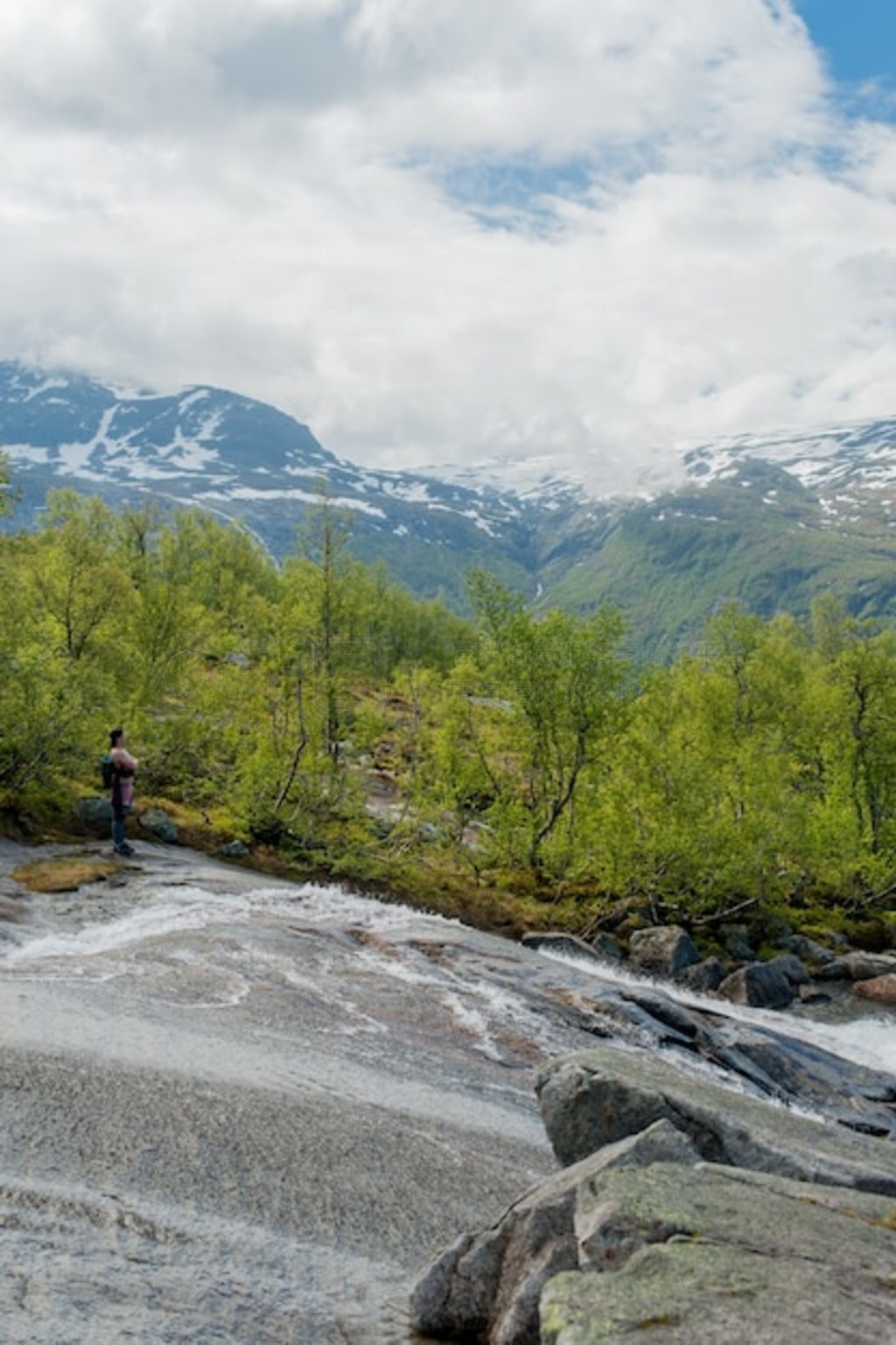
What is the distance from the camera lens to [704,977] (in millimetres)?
38531

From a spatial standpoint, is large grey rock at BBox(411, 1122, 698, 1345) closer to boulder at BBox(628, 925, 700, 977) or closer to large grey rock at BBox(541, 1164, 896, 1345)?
large grey rock at BBox(541, 1164, 896, 1345)

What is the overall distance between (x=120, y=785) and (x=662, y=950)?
2220 centimetres

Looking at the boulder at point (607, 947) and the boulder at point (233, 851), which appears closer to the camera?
the boulder at point (607, 947)

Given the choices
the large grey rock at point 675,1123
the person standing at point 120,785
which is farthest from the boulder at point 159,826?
the large grey rock at point 675,1123

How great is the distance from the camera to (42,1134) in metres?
11.2

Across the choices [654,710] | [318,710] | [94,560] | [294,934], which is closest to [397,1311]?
[294,934]

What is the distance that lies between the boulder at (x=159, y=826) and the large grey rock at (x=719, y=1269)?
3399cm

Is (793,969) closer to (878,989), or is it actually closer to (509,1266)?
(878,989)

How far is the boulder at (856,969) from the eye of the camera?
41750mm

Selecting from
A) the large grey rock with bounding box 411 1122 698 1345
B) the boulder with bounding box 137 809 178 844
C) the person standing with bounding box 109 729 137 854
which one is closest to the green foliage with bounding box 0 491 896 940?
the boulder with bounding box 137 809 178 844

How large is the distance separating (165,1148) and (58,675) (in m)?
27.1

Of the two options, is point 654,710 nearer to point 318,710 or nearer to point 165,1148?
point 318,710

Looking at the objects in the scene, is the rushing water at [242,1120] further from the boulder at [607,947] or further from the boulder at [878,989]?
the boulder at [878,989]

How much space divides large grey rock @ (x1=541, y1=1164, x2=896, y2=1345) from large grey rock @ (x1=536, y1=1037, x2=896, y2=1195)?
2.48 meters
